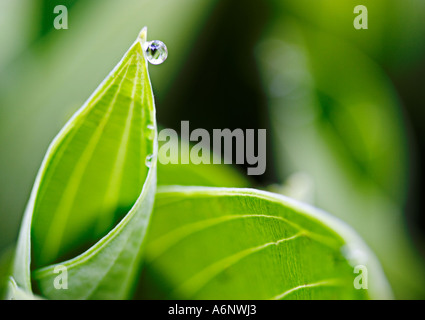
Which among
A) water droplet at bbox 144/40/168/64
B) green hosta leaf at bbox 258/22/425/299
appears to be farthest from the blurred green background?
water droplet at bbox 144/40/168/64

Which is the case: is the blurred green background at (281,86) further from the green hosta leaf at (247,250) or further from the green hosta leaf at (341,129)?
the green hosta leaf at (247,250)

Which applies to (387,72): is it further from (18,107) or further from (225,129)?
(18,107)

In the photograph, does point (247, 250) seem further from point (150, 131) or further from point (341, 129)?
point (341, 129)

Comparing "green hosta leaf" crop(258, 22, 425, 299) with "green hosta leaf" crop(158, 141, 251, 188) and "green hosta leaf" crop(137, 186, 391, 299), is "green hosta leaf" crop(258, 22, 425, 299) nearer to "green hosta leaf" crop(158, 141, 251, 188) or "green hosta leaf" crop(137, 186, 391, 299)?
"green hosta leaf" crop(158, 141, 251, 188)

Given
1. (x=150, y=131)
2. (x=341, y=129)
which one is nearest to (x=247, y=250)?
(x=150, y=131)

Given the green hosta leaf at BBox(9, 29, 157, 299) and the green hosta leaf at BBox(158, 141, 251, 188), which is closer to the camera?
the green hosta leaf at BBox(9, 29, 157, 299)

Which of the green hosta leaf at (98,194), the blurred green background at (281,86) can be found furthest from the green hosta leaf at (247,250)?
the blurred green background at (281,86)
